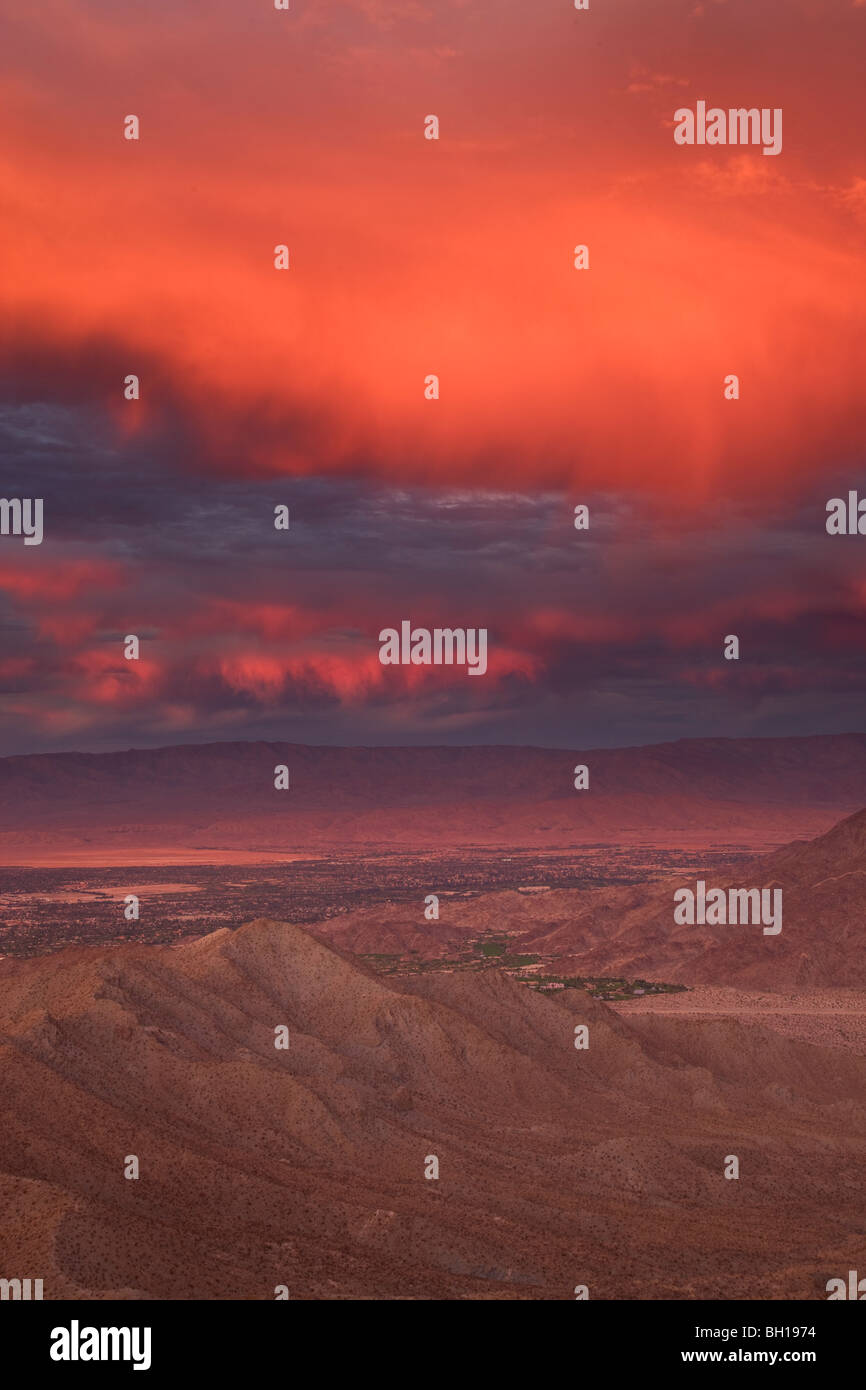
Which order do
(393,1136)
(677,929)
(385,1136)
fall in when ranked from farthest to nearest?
(677,929)
(393,1136)
(385,1136)

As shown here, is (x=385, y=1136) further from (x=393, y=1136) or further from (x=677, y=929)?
(x=677, y=929)

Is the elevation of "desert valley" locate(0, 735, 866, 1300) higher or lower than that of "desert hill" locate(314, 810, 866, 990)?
lower

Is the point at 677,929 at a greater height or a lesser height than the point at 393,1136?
greater

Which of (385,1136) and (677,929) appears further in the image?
(677,929)

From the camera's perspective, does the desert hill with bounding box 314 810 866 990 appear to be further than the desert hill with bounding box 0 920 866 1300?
Yes

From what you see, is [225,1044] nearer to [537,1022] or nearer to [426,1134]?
[426,1134]

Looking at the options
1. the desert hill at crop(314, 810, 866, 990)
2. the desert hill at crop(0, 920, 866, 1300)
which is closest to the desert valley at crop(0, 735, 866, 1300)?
the desert hill at crop(0, 920, 866, 1300)

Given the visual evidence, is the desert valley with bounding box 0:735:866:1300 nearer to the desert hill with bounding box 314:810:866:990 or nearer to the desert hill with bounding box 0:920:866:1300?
the desert hill with bounding box 0:920:866:1300

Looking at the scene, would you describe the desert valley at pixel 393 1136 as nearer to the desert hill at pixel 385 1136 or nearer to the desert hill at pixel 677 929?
the desert hill at pixel 385 1136

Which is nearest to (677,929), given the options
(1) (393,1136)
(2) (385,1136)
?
(1) (393,1136)

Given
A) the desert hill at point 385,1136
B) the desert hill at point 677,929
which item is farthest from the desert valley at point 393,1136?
the desert hill at point 677,929
